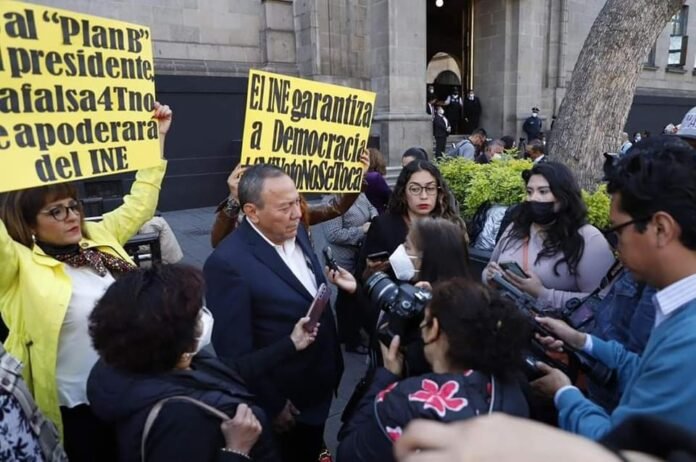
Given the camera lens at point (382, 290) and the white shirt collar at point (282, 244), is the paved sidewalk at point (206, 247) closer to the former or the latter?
the white shirt collar at point (282, 244)

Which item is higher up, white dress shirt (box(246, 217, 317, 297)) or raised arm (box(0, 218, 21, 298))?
raised arm (box(0, 218, 21, 298))

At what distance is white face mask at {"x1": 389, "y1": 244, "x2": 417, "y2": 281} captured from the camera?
7.12 feet

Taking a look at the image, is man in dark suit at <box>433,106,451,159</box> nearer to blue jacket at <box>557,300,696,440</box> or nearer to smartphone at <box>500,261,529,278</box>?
smartphone at <box>500,261,529,278</box>

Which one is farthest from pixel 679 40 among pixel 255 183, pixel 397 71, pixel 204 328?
pixel 204 328

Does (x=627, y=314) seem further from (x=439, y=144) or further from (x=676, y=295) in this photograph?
(x=439, y=144)

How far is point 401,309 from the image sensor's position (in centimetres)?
173

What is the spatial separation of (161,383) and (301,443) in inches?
47.8

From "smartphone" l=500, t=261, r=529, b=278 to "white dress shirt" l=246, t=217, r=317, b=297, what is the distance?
1.04 metres

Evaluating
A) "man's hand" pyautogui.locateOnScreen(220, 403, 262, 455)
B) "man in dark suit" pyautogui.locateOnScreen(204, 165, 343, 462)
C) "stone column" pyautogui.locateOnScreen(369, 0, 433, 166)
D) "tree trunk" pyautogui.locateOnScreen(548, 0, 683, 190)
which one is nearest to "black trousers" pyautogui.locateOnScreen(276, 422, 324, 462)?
"man in dark suit" pyautogui.locateOnScreen(204, 165, 343, 462)

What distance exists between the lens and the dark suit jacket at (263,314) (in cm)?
207

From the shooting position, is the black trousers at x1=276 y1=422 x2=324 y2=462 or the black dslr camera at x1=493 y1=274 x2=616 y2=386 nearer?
the black dslr camera at x1=493 y1=274 x2=616 y2=386

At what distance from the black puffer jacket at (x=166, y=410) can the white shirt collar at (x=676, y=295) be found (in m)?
1.26

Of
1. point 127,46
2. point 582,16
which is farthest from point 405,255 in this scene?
point 582,16

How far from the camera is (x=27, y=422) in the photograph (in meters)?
1.55
